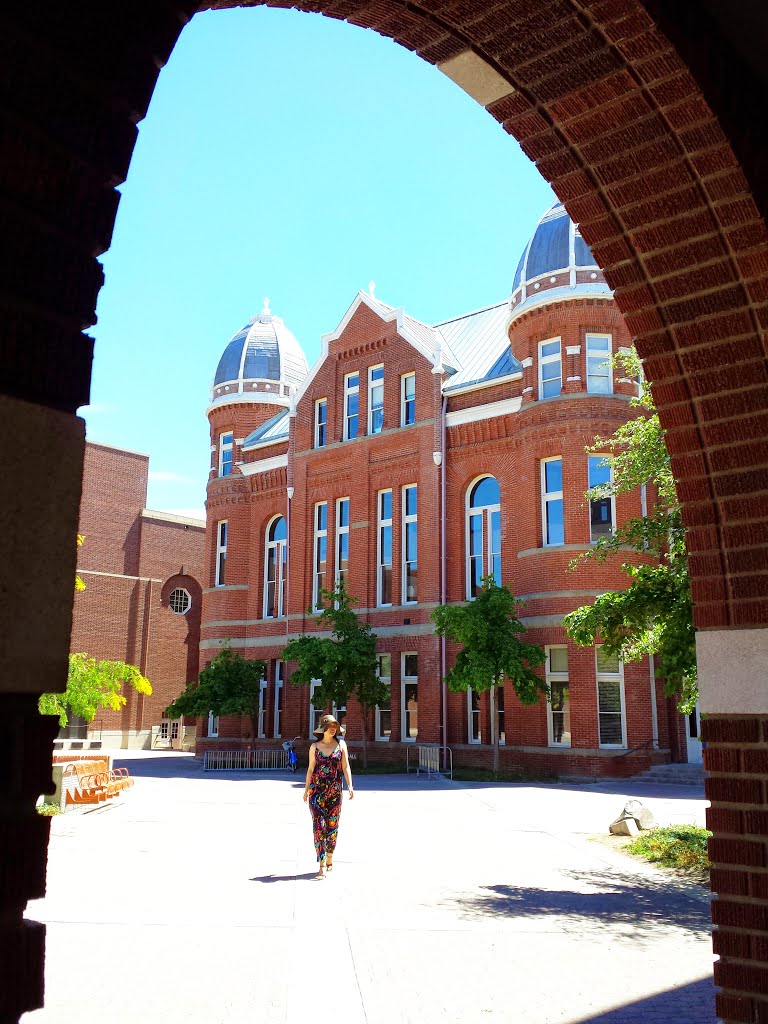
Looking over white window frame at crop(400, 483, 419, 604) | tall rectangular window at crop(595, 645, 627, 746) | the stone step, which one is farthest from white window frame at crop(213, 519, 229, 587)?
the stone step

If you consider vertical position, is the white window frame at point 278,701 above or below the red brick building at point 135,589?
below

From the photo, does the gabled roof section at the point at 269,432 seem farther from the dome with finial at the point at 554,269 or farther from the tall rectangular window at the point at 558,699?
the tall rectangular window at the point at 558,699

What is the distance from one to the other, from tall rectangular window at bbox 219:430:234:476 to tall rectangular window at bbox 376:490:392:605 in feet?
31.4

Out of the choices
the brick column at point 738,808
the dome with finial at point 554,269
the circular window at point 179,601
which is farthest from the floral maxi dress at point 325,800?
the circular window at point 179,601

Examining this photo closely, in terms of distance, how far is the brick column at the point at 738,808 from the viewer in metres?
3.39

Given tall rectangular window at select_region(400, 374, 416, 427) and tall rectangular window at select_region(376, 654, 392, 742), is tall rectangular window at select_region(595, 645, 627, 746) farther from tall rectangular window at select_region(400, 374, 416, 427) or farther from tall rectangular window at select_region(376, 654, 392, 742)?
tall rectangular window at select_region(400, 374, 416, 427)

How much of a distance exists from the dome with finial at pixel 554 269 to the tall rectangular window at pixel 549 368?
1255 millimetres

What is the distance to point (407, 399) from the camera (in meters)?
31.3

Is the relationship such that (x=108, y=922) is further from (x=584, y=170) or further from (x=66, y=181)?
(x=66, y=181)

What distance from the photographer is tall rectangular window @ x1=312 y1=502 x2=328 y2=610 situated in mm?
32844

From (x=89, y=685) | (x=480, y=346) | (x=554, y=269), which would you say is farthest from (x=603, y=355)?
(x=89, y=685)

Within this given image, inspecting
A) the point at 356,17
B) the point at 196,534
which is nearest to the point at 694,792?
the point at 356,17

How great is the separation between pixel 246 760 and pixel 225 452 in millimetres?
13577

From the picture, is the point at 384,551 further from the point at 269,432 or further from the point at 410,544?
the point at 269,432
